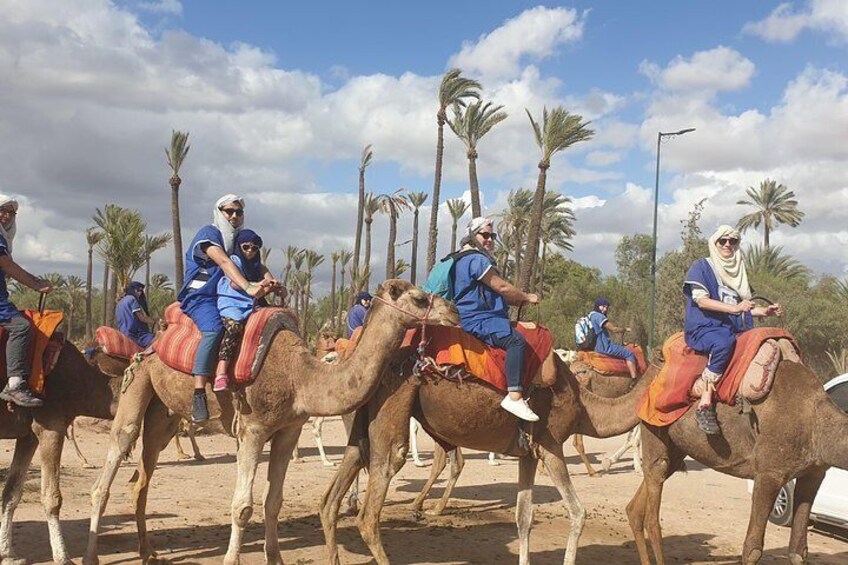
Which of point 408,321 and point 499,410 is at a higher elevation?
point 408,321

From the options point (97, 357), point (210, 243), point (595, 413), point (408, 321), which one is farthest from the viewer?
point (97, 357)

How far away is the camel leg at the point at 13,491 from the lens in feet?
24.5

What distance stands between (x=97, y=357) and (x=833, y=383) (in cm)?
870

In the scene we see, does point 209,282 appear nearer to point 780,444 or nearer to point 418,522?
point 418,522

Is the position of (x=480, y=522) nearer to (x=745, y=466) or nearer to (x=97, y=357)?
(x=745, y=466)

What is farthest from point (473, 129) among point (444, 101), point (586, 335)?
point (586, 335)

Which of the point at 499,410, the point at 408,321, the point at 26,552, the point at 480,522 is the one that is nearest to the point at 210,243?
the point at 408,321

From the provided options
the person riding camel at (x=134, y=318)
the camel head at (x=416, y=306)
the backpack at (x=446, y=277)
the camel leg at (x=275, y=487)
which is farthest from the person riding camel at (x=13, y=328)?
the person riding camel at (x=134, y=318)

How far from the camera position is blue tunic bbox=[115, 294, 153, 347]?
38.0 ft

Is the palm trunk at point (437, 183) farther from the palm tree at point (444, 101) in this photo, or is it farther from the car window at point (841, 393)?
the car window at point (841, 393)

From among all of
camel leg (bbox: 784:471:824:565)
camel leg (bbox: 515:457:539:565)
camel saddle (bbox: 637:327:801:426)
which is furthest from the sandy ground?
camel saddle (bbox: 637:327:801:426)

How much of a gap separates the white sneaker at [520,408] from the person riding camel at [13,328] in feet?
13.9

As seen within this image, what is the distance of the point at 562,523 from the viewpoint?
10203 millimetres

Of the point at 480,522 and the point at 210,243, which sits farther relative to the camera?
the point at 480,522
